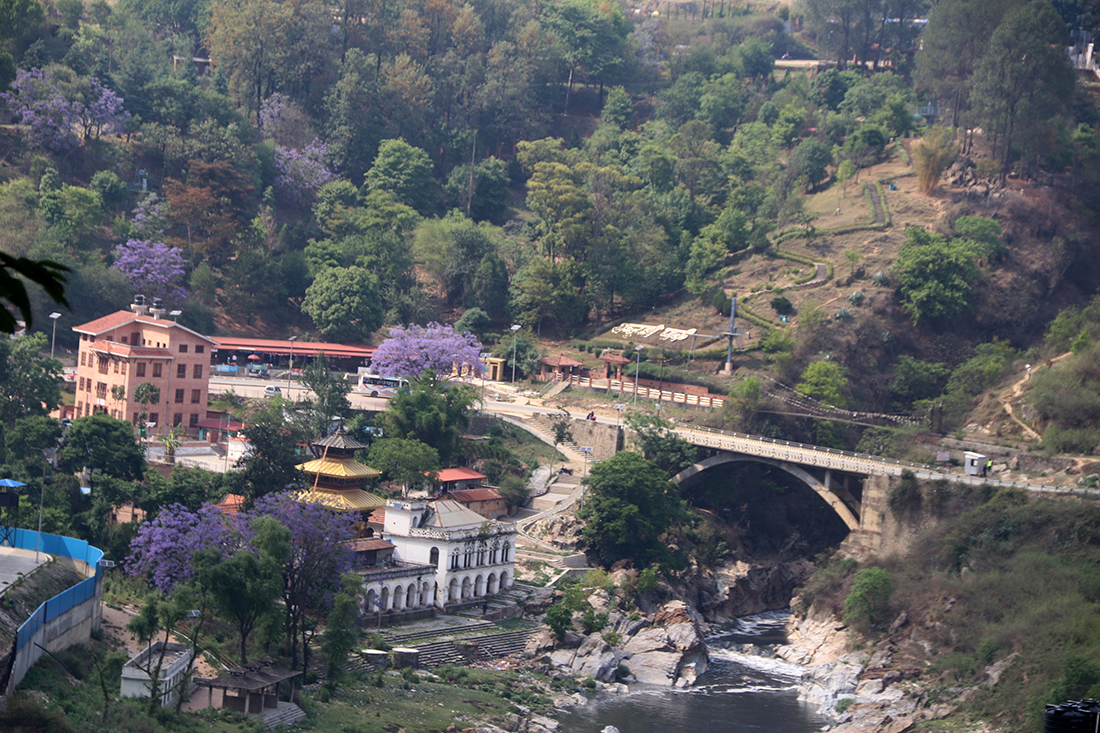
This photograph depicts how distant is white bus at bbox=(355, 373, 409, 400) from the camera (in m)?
97.9

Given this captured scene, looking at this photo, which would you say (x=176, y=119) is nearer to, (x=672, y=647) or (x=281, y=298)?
(x=281, y=298)

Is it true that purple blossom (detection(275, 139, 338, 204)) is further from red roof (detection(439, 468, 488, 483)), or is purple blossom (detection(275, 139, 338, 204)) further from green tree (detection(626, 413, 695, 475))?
green tree (detection(626, 413, 695, 475))

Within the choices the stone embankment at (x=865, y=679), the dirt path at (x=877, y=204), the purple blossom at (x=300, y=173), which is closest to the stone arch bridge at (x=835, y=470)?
the stone embankment at (x=865, y=679)

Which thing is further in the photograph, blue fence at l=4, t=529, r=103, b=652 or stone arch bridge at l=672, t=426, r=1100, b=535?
stone arch bridge at l=672, t=426, r=1100, b=535

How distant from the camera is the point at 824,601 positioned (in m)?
79.4

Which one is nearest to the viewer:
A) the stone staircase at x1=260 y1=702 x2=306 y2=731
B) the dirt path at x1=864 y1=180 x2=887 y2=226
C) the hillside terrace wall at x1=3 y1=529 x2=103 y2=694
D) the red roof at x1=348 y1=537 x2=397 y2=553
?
the hillside terrace wall at x1=3 y1=529 x2=103 y2=694

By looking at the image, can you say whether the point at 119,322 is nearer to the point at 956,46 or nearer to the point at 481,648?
the point at 481,648

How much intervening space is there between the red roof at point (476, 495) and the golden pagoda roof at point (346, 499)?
30.7 feet

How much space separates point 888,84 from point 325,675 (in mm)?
104275

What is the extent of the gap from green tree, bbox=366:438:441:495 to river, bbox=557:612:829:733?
19148 mm

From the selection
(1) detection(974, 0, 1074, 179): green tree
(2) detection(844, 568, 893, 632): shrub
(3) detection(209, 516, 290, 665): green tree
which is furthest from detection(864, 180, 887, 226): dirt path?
(3) detection(209, 516, 290, 665): green tree

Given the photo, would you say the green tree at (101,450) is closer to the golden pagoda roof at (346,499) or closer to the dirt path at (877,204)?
the golden pagoda roof at (346,499)

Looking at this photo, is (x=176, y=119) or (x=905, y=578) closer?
(x=905, y=578)

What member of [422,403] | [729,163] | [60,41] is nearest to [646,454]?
[422,403]
